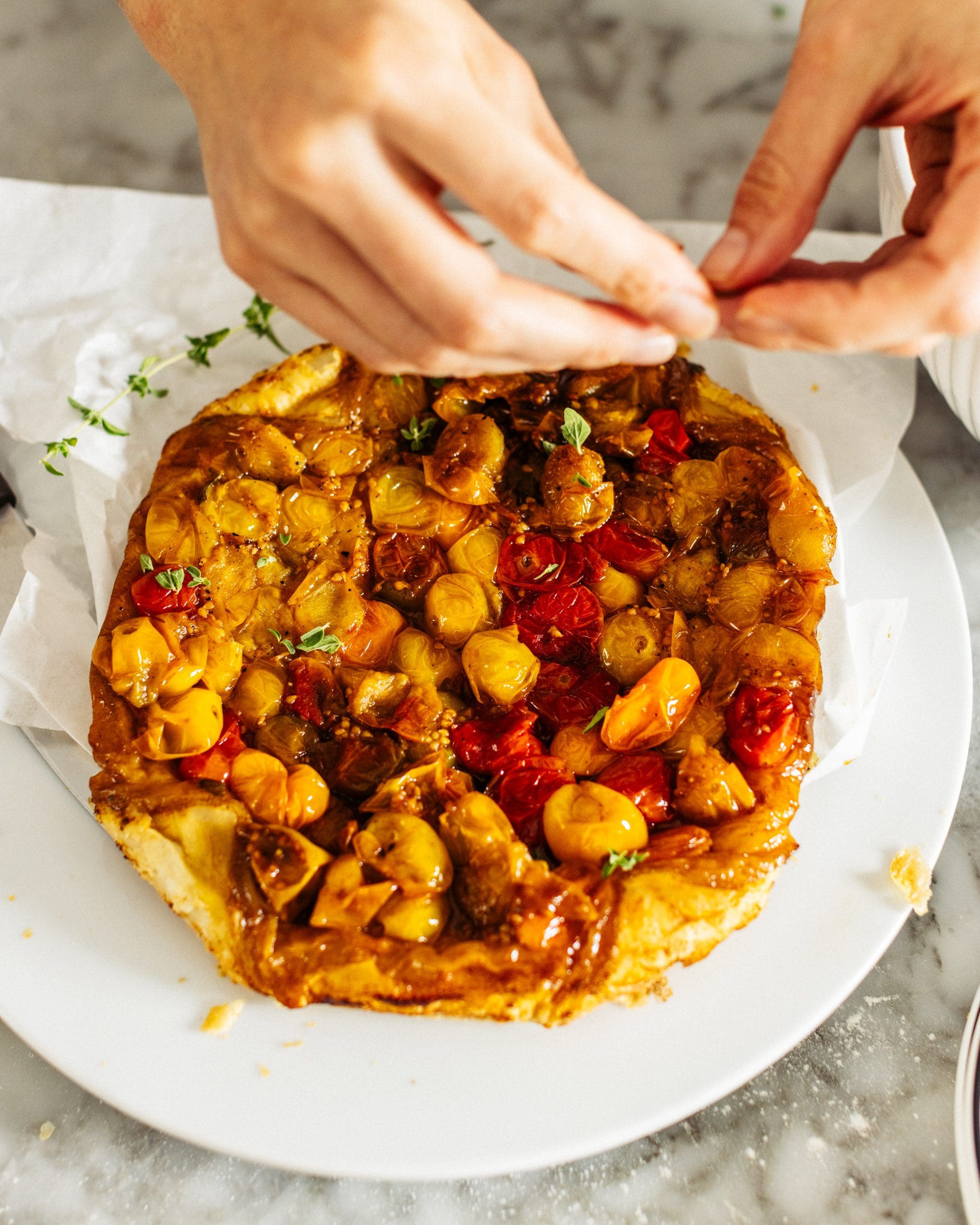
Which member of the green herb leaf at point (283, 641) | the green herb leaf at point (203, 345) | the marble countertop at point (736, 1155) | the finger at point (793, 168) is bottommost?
the marble countertop at point (736, 1155)

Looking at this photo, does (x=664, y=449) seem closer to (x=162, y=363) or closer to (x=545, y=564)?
(x=545, y=564)

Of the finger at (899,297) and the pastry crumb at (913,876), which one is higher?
the finger at (899,297)

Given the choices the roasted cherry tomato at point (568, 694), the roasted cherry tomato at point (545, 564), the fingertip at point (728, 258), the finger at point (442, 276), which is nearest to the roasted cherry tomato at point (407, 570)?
the roasted cherry tomato at point (545, 564)

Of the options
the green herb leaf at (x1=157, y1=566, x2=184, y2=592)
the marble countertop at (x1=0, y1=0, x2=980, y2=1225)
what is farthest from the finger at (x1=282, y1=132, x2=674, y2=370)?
the marble countertop at (x1=0, y1=0, x2=980, y2=1225)

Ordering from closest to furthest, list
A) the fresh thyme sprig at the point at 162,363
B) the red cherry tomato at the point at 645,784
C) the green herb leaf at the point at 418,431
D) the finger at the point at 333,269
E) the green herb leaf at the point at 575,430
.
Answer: the finger at the point at 333,269
the red cherry tomato at the point at 645,784
the green herb leaf at the point at 575,430
the green herb leaf at the point at 418,431
the fresh thyme sprig at the point at 162,363

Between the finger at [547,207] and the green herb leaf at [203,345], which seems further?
the green herb leaf at [203,345]

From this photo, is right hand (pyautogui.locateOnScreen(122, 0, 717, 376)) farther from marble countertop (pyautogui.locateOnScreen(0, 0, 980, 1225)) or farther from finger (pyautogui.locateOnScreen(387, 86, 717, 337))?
marble countertop (pyautogui.locateOnScreen(0, 0, 980, 1225))

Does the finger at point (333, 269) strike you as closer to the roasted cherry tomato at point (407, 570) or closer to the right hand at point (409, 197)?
the right hand at point (409, 197)

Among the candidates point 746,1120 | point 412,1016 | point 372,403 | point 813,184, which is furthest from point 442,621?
point 746,1120
